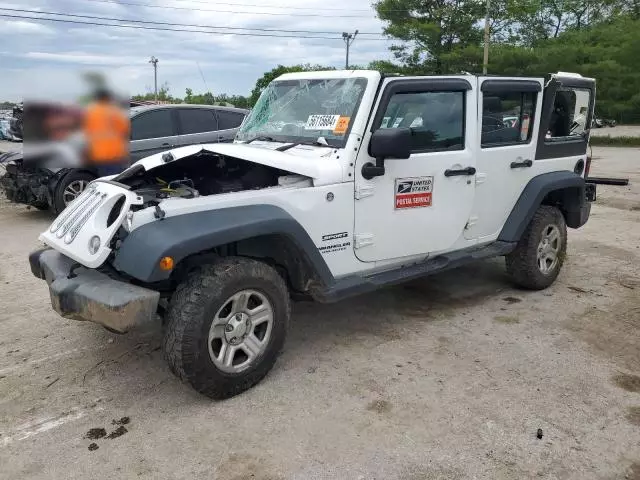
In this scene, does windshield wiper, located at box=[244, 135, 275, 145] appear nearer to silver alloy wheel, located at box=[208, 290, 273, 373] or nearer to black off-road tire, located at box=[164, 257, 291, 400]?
black off-road tire, located at box=[164, 257, 291, 400]

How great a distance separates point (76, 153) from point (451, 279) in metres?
3.61

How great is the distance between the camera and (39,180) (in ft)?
27.0

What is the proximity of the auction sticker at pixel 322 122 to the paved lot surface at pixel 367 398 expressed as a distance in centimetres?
153

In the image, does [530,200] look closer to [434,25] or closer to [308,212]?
[308,212]

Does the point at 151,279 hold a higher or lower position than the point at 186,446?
higher

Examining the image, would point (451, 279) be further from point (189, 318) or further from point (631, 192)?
point (631, 192)

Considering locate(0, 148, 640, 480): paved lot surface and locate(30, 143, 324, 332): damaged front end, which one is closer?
locate(0, 148, 640, 480): paved lot surface

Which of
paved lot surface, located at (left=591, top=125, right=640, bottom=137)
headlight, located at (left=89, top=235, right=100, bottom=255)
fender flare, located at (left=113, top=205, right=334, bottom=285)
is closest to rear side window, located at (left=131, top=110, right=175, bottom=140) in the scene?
headlight, located at (left=89, top=235, right=100, bottom=255)

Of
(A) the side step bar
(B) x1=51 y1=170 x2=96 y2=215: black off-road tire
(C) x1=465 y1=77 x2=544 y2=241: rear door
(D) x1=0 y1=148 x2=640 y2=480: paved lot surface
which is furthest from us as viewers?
(B) x1=51 y1=170 x2=96 y2=215: black off-road tire

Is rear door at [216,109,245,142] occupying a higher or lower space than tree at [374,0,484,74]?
lower

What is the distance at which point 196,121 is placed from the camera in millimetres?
9039

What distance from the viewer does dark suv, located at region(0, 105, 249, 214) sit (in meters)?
8.04

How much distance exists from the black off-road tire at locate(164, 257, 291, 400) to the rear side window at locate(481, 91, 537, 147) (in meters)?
2.29

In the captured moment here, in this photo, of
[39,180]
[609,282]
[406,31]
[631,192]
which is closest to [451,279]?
[609,282]
